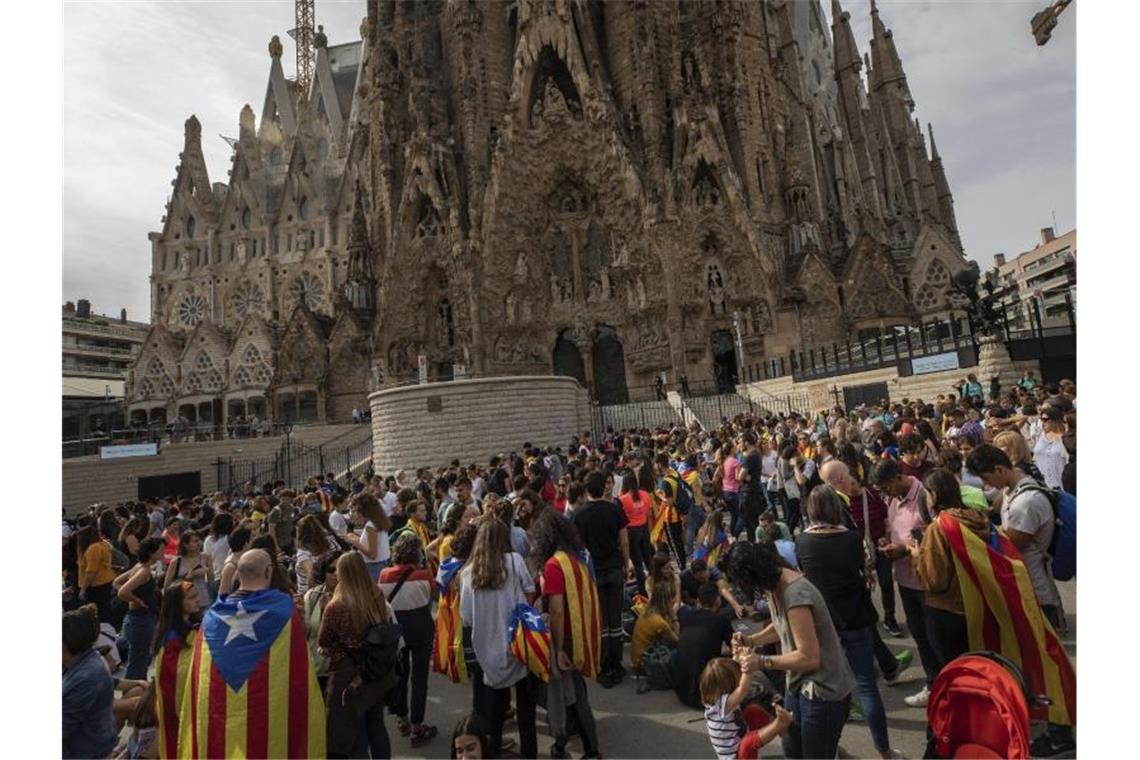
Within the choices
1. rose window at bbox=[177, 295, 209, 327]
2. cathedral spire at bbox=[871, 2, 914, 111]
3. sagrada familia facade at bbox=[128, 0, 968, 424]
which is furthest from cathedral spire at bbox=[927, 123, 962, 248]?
rose window at bbox=[177, 295, 209, 327]

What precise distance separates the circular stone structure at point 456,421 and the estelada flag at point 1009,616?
16.8m

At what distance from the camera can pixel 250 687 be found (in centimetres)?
313

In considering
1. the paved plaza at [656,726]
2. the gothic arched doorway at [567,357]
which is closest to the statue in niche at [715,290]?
the gothic arched doorway at [567,357]

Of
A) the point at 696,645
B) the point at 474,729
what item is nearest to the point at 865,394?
the point at 696,645

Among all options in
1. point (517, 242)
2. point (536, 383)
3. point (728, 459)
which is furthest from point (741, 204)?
point (728, 459)

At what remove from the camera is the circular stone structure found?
64.2 ft

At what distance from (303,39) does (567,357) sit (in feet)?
170

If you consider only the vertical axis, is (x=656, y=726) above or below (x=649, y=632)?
below

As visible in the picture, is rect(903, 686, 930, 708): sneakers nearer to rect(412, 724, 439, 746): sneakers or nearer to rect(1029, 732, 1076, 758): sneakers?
rect(1029, 732, 1076, 758): sneakers

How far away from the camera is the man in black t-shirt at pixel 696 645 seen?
4.84m

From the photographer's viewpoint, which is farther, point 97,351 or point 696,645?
point 97,351

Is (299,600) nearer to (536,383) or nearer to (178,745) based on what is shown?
(178,745)

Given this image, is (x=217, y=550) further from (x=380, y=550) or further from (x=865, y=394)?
(x=865, y=394)

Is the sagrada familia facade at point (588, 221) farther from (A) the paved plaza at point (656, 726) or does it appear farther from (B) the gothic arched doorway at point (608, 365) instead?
(A) the paved plaza at point (656, 726)
